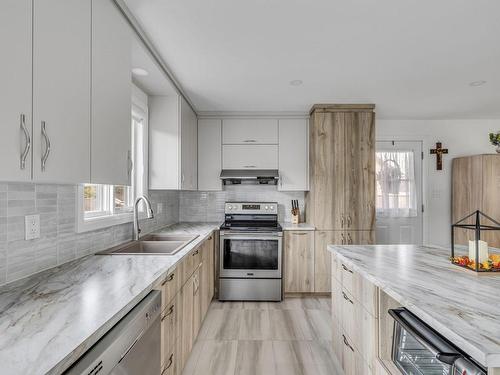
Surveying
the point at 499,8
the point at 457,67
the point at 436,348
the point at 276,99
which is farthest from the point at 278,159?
the point at 436,348

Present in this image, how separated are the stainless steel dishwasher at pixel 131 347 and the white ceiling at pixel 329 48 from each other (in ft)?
5.43

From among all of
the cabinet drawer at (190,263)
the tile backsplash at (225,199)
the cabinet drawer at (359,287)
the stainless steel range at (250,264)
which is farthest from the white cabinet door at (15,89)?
the tile backsplash at (225,199)

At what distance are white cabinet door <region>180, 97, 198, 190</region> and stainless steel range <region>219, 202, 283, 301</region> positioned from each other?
28.7 inches

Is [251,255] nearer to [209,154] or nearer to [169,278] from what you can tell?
[209,154]

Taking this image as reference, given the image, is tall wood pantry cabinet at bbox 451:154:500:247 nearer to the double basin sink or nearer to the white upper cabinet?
the double basin sink

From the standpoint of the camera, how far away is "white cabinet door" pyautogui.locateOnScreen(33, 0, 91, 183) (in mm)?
986

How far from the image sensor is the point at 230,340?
99.3 inches

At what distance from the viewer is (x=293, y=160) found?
383 centimetres

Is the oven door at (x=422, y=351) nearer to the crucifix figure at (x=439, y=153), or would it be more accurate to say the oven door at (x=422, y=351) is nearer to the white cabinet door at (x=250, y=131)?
the white cabinet door at (x=250, y=131)

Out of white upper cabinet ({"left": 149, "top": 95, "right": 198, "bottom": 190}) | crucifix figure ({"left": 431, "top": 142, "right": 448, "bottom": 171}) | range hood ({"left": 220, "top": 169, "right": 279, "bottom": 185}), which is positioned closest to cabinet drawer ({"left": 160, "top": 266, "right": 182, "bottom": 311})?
white upper cabinet ({"left": 149, "top": 95, "right": 198, "bottom": 190})

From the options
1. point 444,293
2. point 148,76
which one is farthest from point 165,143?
point 444,293

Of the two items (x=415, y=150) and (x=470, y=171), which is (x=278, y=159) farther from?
(x=470, y=171)

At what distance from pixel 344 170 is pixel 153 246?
2.43 meters

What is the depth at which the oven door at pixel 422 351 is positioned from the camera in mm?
907
